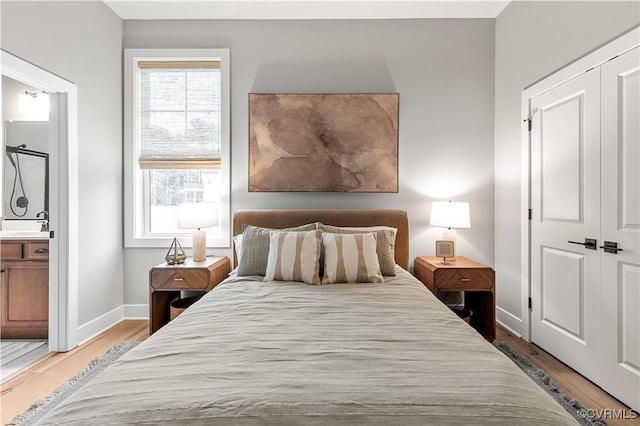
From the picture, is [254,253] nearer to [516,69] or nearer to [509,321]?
[509,321]

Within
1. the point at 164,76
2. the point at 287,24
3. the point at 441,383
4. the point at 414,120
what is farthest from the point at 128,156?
the point at 441,383

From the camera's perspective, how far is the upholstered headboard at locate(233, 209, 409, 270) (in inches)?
132

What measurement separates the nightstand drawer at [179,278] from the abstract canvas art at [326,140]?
107 centimetres

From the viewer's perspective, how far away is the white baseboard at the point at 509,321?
321 centimetres

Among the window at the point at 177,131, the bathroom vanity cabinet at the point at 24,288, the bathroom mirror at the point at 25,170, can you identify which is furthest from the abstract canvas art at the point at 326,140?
the bathroom mirror at the point at 25,170

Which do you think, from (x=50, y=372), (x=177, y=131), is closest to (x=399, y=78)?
(x=177, y=131)

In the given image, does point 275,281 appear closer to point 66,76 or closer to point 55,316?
point 55,316

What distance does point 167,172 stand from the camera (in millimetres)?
3691

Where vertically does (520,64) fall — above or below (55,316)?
above

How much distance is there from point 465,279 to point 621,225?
1.15 m

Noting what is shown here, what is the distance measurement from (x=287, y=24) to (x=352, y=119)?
113 cm

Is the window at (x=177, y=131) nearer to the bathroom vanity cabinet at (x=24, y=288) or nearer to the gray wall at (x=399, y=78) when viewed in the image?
the gray wall at (x=399, y=78)

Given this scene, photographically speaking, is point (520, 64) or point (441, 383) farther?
point (520, 64)

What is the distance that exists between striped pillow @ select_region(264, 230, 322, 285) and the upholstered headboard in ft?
2.18
